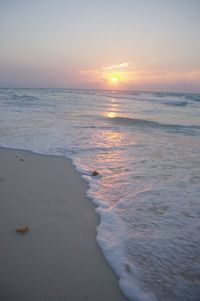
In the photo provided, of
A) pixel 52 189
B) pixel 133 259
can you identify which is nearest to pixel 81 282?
pixel 133 259

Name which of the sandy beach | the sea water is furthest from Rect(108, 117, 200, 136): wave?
the sandy beach

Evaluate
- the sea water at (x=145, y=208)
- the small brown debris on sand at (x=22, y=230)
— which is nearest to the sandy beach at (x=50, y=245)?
the small brown debris on sand at (x=22, y=230)

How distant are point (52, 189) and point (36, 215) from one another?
0.87 m

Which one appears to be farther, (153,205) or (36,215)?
(153,205)

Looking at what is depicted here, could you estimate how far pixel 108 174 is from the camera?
4844 millimetres

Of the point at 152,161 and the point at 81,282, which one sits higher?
the point at 152,161

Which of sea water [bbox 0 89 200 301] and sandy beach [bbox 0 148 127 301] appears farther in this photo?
sea water [bbox 0 89 200 301]

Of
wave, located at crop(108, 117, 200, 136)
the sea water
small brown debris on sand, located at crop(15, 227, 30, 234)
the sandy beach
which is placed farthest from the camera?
wave, located at crop(108, 117, 200, 136)

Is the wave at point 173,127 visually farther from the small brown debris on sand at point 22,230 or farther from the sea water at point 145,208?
the small brown debris on sand at point 22,230

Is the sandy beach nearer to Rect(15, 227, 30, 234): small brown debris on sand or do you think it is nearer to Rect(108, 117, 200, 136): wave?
Rect(15, 227, 30, 234): small brown debris on sand

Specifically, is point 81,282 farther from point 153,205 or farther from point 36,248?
point 153,205

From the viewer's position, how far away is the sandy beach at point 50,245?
7.15 ft

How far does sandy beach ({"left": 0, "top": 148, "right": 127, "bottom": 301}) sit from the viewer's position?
2.18 meters

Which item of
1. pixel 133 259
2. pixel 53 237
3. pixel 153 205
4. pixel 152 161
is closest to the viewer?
pixel 133 259
